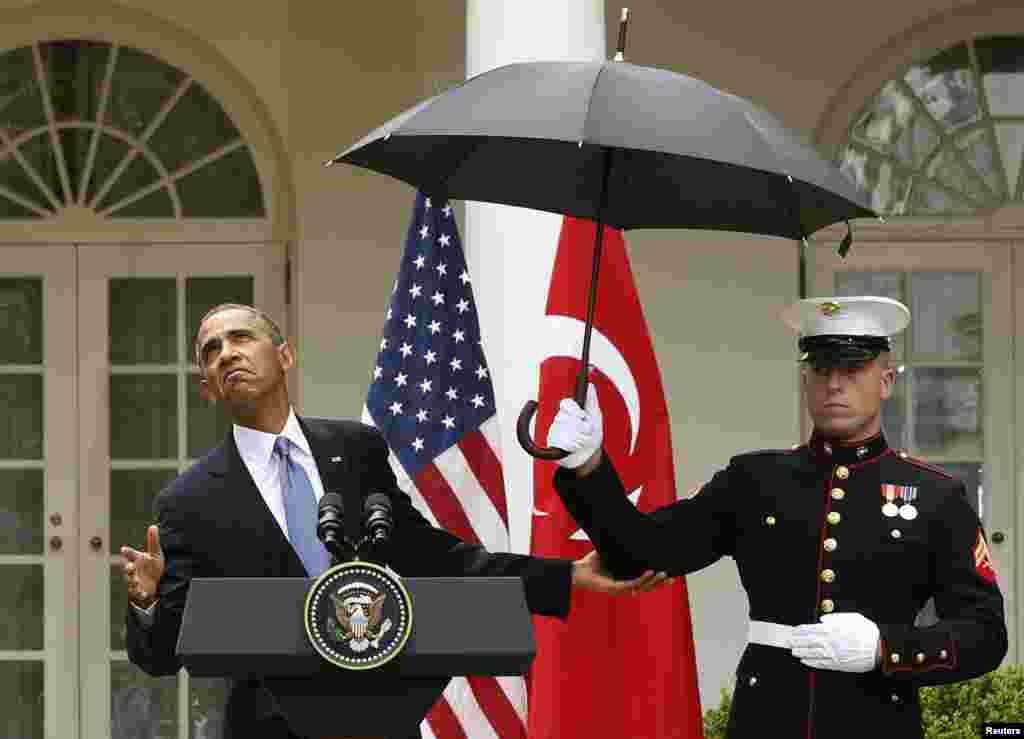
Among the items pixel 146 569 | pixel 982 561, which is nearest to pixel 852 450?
pixel 982 561

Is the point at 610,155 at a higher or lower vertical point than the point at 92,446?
higher

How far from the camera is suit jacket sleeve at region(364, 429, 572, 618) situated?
13.6 feet

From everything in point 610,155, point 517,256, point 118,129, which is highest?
point 118,129

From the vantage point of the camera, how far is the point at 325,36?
27.7 feet

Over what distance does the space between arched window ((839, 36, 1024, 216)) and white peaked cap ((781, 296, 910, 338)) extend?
14.9 feet

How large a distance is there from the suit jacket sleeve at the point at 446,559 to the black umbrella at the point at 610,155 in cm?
39

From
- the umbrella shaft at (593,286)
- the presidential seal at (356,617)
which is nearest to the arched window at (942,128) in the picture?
the umbrella shaft at (593,286)

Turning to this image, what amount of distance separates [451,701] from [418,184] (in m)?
1.80

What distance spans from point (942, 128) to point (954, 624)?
4.93m

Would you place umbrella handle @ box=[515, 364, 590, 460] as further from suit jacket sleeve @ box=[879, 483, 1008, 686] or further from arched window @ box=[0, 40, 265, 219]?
arched window @ box=[0, 40, 265, 219]

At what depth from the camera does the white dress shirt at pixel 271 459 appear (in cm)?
404

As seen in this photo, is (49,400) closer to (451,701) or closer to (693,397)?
(693,397)

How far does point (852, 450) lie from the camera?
4105 millimetres

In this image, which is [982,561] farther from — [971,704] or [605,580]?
[971,704]
